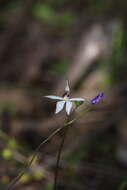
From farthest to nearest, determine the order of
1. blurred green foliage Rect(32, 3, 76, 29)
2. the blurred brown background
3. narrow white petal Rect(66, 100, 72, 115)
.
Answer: blurred green foliage Rect(32, 3, 76, 29), the blurred brown background, narrow white petal Rect(66, 100, 72, 115)

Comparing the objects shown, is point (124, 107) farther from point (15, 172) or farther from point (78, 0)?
point (78, 0)

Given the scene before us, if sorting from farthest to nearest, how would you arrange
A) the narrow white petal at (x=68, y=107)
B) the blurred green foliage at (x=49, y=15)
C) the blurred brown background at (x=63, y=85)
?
the blurred green foliage at (x=49, y=15) → the blurred brown background at (x=63, y=85) → the narrow white petal at (x=68, y=107)

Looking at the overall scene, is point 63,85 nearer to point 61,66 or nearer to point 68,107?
point 61,66

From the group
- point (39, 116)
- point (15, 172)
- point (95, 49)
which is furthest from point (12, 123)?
point (95, 49)

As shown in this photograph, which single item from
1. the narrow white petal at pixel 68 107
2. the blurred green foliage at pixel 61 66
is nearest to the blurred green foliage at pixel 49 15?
the blurred green foliage at pixel 61 66

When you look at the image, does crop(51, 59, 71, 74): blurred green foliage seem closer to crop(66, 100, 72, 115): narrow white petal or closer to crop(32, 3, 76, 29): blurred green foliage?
crop(32, 3, 76, 29): blurred green foliage

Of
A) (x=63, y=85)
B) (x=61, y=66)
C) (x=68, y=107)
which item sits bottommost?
(x=68, y=107)

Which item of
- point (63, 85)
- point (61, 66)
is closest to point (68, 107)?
point (63, 85)

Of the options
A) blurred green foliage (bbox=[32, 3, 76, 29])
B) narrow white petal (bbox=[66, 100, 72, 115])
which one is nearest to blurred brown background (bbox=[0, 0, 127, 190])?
blurred green foliage (bbox=[32, 3, 76, 29])

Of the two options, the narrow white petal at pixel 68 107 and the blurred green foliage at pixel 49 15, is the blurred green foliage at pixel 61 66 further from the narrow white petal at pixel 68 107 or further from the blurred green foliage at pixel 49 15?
the narrow white petal at pixel 68 107
